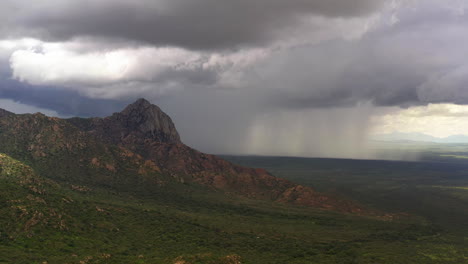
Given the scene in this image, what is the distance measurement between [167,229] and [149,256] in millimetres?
45036

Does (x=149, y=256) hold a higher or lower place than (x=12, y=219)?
lower

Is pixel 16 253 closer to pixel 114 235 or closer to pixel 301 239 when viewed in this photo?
pixel 114 235

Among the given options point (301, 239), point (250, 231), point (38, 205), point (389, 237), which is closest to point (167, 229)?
point (250, 231)

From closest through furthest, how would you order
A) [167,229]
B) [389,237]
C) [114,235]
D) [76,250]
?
[76,250] → [114,235] → [167,229] → [389,237]

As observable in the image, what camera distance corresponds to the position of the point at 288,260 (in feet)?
434

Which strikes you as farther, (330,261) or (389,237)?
(389,237)

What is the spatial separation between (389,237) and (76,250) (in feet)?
542

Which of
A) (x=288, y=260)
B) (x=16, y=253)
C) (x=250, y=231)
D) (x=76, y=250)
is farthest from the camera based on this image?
(x=250, y=231)

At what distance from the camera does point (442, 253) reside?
161750mm

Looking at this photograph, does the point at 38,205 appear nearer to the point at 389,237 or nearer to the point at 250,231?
the point at 250,231

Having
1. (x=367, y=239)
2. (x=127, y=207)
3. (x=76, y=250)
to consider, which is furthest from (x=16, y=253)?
(x=367, y=239)

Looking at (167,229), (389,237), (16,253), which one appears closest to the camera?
(16,253)

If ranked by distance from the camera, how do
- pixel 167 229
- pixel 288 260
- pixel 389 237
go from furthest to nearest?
1. pixel 389 237
2. pixel 167 229
3. pixel 288 260

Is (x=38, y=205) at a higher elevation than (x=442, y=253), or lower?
higher
